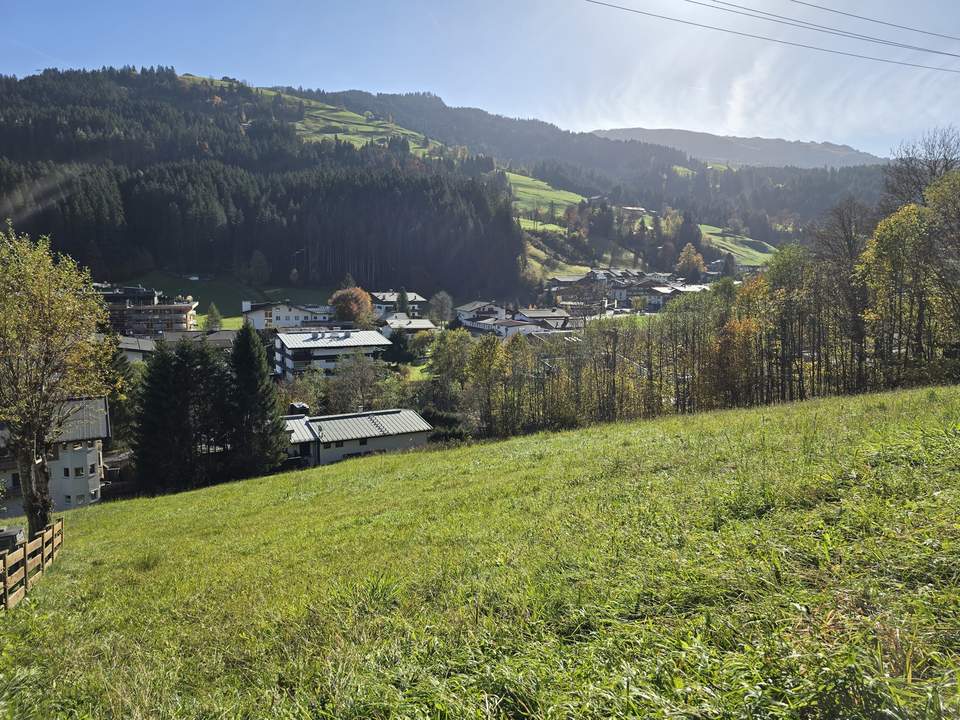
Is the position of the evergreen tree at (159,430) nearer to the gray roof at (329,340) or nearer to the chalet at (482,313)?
the gray roof at (329,340)

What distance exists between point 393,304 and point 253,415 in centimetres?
8049

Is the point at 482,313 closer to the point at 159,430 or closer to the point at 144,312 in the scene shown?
the point at 144,312

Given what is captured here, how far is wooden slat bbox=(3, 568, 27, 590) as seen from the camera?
9177 millimetres

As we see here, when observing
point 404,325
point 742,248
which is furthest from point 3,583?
point 742,248

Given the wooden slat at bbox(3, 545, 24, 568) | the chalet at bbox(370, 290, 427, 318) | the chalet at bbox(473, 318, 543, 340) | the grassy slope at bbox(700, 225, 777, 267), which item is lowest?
the wooden slat at bbox(3, 545, 24, 568)

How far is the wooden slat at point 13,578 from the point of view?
9177 millimetres

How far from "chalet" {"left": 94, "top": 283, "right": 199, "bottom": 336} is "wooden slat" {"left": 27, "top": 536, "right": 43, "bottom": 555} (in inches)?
3958

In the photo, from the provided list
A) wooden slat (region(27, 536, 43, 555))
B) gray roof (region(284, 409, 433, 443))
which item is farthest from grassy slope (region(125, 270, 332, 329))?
wooden slat (region(27, 536, 43, 555))

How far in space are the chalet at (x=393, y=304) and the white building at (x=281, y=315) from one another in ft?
37.2

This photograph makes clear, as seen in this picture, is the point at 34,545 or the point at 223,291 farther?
the point at 223,291

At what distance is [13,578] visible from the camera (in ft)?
31.0

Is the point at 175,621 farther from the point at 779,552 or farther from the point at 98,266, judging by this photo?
the point at 98,266

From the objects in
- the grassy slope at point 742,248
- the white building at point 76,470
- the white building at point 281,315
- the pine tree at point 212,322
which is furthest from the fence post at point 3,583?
the grassy slope at point 742,248

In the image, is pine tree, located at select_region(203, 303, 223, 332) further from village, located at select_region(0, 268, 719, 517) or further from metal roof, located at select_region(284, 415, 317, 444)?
metal roof, located at select_region(284, 415, 317, 444)
